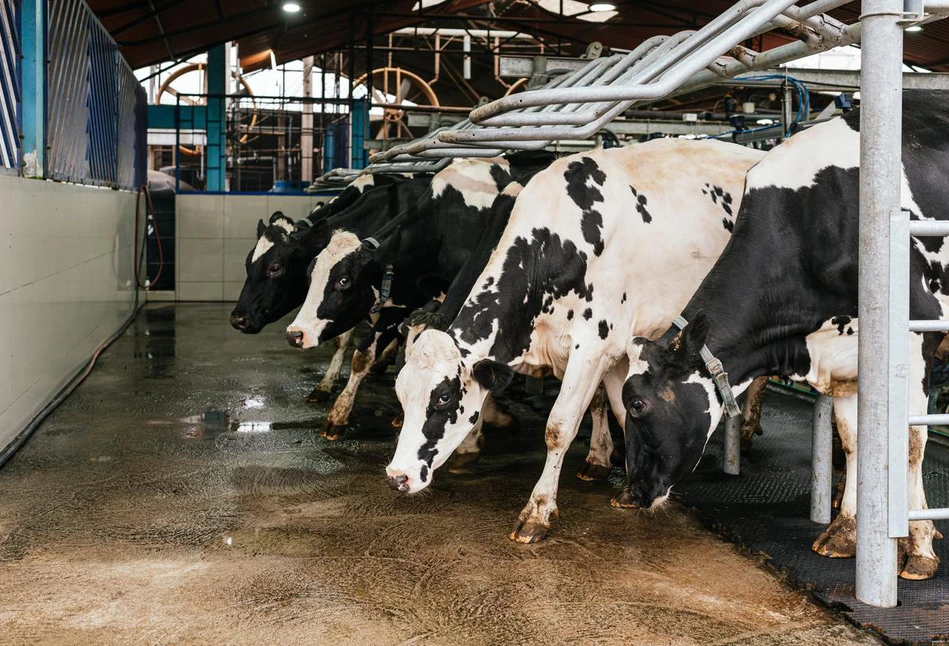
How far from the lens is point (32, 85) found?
→ 6.36 metres

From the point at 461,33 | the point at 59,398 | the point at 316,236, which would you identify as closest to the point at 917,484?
the point at 316,236

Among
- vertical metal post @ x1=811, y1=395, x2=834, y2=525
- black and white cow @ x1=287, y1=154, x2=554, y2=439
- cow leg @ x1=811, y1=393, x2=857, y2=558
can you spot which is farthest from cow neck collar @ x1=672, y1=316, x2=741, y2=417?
black and white cow @ x1=287, y1=154, x2=554, y2=439

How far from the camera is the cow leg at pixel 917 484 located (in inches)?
136

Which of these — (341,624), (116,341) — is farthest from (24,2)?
(341,624)

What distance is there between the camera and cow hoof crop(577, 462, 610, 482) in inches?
194

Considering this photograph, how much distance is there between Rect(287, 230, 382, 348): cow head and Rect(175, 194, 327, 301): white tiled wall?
296 inches

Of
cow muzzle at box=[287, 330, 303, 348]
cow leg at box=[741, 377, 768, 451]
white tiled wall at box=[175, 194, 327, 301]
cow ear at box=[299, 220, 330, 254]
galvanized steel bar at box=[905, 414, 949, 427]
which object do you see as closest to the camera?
galvanized steel bar at box=[905, 414, 949, 427]

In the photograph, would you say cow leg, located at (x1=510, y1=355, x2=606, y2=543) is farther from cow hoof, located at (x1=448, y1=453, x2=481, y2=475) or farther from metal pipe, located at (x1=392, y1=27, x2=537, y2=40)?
Answer: metal pipe, located at (x1=392, y1=27, x2=537, y2=40)

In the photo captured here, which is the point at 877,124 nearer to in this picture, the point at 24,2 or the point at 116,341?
the point at 24,2

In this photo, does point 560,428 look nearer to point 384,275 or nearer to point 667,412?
point 667,412

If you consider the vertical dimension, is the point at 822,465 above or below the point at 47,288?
below

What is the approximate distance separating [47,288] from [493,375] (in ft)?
12.3

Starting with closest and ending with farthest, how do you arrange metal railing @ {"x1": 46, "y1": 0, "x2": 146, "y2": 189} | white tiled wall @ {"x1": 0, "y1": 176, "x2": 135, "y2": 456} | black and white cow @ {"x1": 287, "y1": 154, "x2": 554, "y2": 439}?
white tiled wall @ {"x1": 0, "y1": 176, "x2": 135, "y2": 456}
black and white cow @ {"x1": 287, "y1": 154, "x2": 554, "y2": 439}
metal railing @ {"x1": 46, "y1": 0, "x2": 146, "y2": 189}

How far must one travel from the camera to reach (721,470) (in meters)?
5.05
